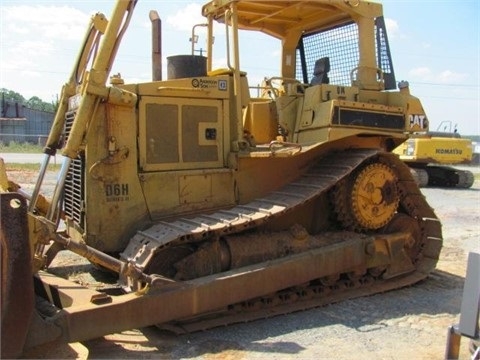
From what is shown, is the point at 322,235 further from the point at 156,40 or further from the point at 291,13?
the point at 156,40

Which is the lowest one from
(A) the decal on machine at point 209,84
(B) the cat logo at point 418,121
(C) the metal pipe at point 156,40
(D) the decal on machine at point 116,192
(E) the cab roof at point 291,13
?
(D) the decal on machine at point 116,192

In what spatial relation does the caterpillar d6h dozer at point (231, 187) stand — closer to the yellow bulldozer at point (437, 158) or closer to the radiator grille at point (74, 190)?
the radiator grille at point (74, 190)

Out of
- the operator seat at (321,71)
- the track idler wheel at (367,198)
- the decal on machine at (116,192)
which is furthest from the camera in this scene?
the operator seat at (321,71)

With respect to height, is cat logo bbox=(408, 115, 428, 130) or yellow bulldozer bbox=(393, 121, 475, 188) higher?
cat logo bbox=(408, 115, 428, 130)

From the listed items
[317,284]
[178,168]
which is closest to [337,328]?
[317,284]

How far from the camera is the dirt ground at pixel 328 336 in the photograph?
4.27 metres

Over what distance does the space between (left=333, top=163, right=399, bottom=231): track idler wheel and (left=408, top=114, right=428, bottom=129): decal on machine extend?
726 mm

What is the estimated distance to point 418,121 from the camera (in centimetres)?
640

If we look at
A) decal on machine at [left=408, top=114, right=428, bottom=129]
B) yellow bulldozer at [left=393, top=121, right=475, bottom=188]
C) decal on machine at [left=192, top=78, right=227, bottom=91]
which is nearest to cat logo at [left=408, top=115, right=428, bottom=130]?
decal on machine at [left=408, top=114, right=428, bottom=129]

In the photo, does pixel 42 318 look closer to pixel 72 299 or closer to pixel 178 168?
pixel 72 299

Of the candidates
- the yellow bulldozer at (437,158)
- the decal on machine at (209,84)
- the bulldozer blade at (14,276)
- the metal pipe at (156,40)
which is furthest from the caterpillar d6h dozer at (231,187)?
the yellow bulldozer at (437,158)

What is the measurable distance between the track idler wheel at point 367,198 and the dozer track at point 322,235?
0.10 meters

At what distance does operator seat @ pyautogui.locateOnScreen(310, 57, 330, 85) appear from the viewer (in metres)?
6.69

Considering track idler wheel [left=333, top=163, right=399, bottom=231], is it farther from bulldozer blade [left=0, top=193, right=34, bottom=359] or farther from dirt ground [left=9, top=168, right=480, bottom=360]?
bulldozer blade [left=0, top=193, right=34, bottom=359]
